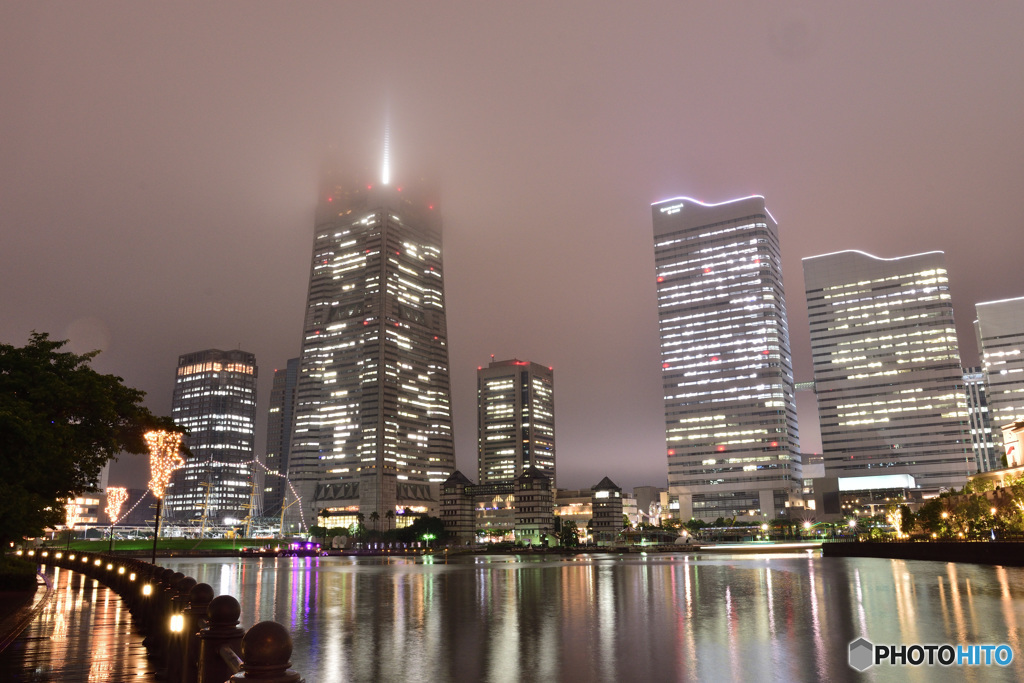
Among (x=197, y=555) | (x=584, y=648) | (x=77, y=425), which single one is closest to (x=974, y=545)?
(x=584, y=648)

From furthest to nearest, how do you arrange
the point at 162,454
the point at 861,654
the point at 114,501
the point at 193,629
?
the point at 114,501
the point at 162,454
the point at 861,654
the point at 193,629

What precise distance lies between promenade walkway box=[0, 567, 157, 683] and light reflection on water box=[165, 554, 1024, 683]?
542 centimetres

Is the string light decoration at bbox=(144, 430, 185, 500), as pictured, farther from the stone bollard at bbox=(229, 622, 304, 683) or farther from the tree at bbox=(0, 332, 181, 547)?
the stone bollard at bbox=(229, 622, 304, 683)

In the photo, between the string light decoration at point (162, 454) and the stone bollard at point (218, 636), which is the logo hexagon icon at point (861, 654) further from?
the string light decoration at point (162, 454)

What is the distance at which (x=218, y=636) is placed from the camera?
29.4 ft

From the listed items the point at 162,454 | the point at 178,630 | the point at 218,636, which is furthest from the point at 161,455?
the point at 218,636

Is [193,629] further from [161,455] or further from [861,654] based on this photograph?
[161,455]

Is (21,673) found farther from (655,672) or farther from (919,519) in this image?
(919,519)

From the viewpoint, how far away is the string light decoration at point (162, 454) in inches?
1956

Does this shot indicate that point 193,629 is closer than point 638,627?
Yes

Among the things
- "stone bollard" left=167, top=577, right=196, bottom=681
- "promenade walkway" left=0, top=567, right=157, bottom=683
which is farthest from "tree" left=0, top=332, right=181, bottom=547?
"stone bollard" left=167, top=577, right=196, bottom=681

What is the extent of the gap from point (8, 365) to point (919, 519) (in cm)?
14127

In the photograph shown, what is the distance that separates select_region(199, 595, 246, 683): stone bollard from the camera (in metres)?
8.68

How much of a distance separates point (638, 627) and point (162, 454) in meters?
39.7
